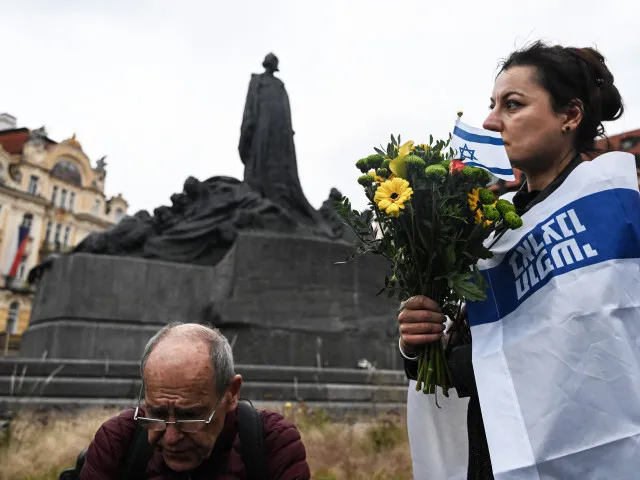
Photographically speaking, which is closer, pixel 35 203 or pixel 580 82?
pixel 580 82

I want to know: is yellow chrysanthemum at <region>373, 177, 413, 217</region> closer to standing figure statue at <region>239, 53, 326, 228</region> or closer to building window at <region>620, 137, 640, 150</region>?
building window at <region>620, 137, 640, 150</region>

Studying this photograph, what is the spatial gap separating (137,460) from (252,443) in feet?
1.04

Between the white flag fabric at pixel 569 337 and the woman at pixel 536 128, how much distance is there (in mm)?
112

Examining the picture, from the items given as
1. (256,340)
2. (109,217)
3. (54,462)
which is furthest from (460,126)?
(109,217)

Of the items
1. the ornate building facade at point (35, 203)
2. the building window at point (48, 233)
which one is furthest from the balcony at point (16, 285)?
the building window at point (48, 233)

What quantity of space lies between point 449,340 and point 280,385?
20.0ft

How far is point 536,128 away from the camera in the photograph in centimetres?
167

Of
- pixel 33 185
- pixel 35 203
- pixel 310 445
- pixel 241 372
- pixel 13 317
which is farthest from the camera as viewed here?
pixel 33 185

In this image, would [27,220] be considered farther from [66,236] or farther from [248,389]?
[248,389]

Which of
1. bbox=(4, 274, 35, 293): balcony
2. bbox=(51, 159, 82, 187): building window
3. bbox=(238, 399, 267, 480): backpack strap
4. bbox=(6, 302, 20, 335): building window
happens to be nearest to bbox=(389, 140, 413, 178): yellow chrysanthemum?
bbox=(238, 399, 267, 480): backpack strap

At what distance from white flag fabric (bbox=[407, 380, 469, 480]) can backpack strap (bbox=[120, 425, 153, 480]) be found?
76cm

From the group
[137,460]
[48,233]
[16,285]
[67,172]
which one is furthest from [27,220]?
[137,460]

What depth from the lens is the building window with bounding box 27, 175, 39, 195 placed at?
166 feet

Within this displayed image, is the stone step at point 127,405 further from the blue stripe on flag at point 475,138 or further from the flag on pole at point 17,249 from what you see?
the flag on pole at point 17,249
